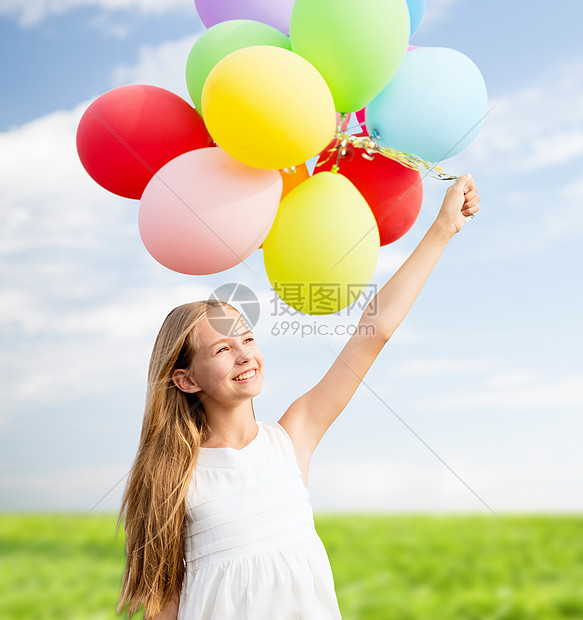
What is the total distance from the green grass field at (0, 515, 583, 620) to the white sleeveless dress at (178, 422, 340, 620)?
2836 mm

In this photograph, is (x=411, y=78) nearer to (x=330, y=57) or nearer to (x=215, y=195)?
(x=330, y=57)

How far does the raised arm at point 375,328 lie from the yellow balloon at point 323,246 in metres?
0.13

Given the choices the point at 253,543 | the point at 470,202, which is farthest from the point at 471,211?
the point at 253,543

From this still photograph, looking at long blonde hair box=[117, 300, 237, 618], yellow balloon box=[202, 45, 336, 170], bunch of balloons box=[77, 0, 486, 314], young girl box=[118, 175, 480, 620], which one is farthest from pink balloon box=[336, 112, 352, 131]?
long blonde hair box=[117, 300, 237, 618]

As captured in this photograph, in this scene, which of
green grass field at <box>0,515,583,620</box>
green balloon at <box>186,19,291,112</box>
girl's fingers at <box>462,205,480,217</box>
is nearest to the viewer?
green balloon at <box>186,19,291,112</box>

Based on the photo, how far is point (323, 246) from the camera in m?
1.36

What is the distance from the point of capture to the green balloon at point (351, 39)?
4.33 ft

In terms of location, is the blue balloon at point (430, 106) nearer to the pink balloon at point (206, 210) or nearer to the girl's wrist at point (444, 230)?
the girl's wrist at point (444, 230)

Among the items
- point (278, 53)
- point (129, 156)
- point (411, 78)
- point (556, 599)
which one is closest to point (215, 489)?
point (129, 156)

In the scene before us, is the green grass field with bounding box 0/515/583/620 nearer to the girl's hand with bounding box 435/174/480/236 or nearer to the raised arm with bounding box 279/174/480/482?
the raised arm with bounding box 279/174/480/482

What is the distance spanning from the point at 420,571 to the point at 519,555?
847 mm

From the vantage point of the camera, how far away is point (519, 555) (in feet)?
15.5

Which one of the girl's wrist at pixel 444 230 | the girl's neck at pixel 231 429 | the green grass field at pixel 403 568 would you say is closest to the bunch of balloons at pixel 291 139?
the girl's wrist at pixel 444 230

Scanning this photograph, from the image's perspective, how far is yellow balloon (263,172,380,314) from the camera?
136cm
